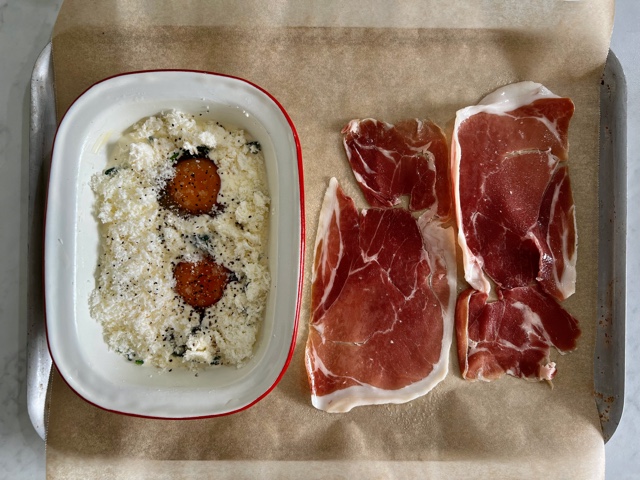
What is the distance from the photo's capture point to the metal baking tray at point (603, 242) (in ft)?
6.15

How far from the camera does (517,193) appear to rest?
199 cm

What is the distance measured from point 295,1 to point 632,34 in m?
1.35

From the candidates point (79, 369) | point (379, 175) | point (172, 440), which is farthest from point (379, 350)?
point (79, 369)

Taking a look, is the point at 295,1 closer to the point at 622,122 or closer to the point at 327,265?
the point at 327,265

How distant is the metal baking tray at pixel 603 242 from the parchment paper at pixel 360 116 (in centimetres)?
4

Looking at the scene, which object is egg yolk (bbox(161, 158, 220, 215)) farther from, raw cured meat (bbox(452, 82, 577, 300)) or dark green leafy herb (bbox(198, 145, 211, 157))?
raw cured meat (bbox(452, 82, 577, 300))

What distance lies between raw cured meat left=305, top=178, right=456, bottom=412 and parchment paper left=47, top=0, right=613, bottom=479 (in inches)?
2.6

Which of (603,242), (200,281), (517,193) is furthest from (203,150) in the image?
(603,242)

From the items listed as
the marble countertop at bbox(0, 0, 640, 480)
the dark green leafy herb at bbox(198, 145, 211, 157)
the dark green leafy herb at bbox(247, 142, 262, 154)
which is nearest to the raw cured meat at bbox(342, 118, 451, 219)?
the dark green leafy herb at bbox(247, 142, 262, 154)

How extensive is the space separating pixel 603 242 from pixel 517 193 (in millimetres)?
370

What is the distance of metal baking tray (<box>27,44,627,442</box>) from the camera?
187 cm

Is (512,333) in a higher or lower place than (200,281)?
lower

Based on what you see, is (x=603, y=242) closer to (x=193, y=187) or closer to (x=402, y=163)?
(x=402, y=163)

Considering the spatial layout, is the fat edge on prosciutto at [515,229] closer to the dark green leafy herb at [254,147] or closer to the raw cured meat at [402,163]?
the raw cured meat at [402,163]
